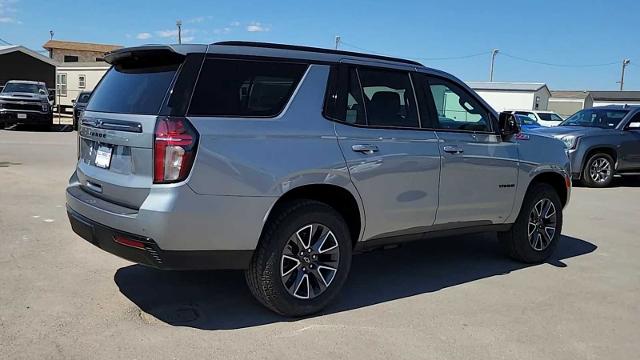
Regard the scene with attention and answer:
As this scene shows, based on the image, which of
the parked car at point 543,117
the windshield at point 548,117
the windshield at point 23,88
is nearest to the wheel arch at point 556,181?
the windshield at point 23,88

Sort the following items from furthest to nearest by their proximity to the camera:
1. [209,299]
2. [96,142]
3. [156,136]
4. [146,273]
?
[146,273], [209,299], [96,142], [156,136]

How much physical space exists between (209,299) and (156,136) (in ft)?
5.17

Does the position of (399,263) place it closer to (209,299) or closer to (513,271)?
(513,271)

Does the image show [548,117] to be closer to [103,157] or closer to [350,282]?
[350,282]

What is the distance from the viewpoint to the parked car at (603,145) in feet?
41.8

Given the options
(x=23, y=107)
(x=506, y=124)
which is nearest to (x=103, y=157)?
(x=506, y=124)

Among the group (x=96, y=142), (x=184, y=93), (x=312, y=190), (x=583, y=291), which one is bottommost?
(x=583, y=291)

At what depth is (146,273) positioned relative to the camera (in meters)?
5.28

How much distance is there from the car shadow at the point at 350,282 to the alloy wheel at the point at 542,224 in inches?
10.7

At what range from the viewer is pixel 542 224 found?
631cm

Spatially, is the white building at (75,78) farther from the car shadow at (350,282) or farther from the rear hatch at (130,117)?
the rear hatch at (130,117)

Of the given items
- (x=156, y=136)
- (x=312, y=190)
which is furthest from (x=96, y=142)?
(x=312, y=190)

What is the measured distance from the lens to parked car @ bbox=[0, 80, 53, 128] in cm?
2252

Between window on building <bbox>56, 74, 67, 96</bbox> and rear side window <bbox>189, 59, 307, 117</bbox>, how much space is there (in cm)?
3976
